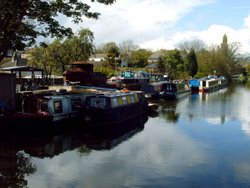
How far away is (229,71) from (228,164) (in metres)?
90.3

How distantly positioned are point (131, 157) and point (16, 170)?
459cm

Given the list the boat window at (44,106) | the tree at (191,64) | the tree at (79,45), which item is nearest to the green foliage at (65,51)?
the tree at (79,45)

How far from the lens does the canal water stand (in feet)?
41.3

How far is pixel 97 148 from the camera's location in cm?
1748

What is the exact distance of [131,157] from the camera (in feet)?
51.5

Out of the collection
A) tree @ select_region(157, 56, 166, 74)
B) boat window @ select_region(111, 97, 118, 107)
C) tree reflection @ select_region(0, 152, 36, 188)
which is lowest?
tree reflection @ select_region(0, 152, 36, 188)

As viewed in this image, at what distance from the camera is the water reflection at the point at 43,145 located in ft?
44.3

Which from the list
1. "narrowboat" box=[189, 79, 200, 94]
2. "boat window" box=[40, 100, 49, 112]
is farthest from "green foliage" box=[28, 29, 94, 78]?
"boat window" box=[40, 100, 49, 112]

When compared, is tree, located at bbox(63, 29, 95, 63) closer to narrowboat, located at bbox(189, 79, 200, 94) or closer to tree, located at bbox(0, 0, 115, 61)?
narrowboat, located at bbox(189, 79, 200, 94)

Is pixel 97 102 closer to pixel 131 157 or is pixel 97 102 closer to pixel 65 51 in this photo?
pixel 131 157

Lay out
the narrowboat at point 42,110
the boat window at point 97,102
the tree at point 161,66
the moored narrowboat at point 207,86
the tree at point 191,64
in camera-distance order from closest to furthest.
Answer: the narrowboat at point 42,110
the boat window at point 97,102
the moored narrowboat at point 207,86
the tree at point 161,66
the tree at point 191,64

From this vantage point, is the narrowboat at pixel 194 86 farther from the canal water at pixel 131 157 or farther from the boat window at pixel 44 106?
the boat window at pixel 44 106

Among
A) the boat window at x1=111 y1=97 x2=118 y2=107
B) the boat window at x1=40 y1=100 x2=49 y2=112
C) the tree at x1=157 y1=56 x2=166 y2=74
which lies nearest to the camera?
the boat window at x1=40 y1=100 x2=49 y2=112

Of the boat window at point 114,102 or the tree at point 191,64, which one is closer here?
the boat window at point 114,102
